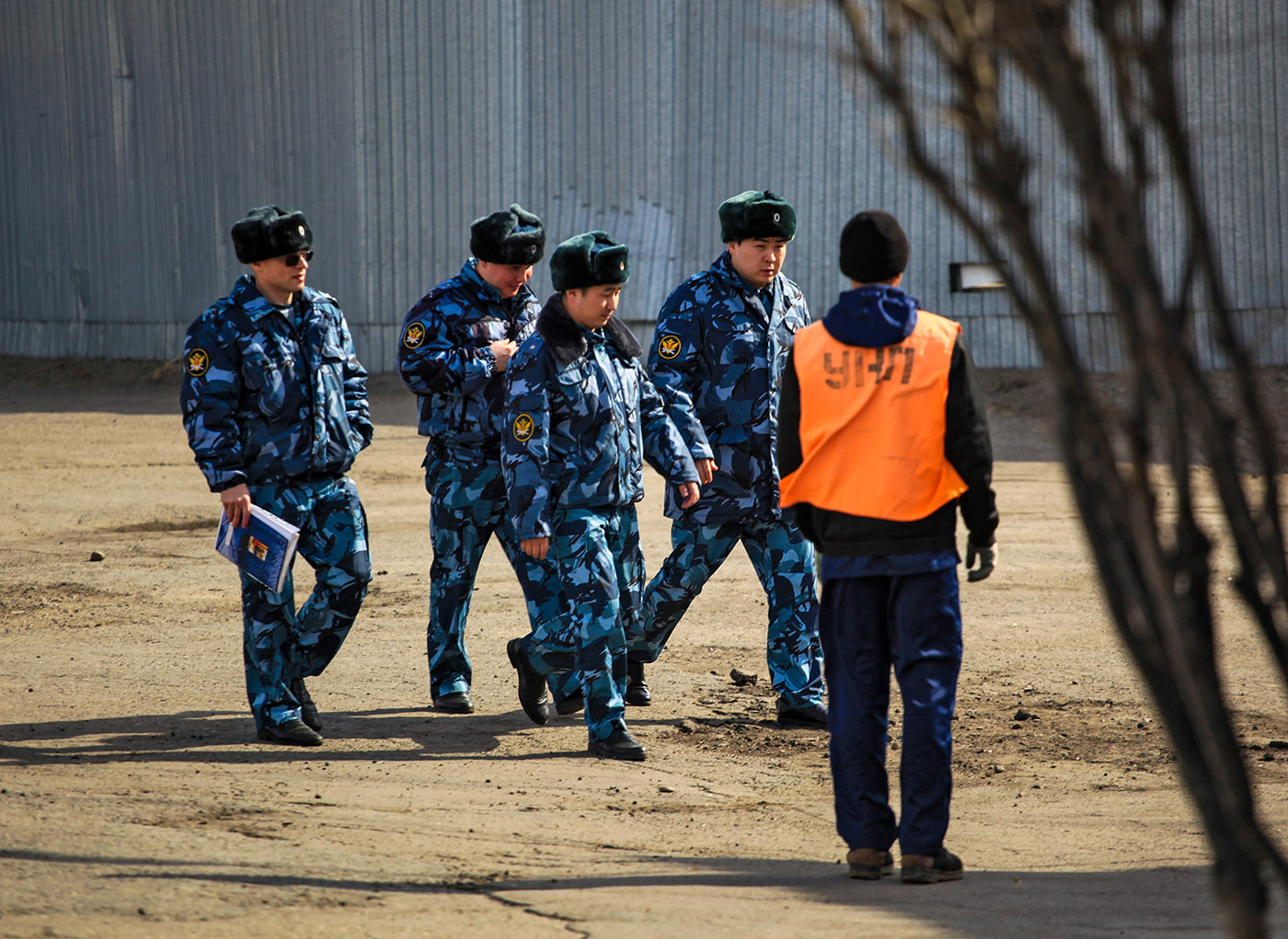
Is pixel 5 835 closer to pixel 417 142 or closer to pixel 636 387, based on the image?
pixel 636 387

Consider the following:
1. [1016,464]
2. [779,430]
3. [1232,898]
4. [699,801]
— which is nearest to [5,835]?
[699,801]

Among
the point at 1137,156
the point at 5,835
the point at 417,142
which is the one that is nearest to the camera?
the point at 1137,156

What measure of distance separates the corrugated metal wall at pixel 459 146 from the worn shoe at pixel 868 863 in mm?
13092

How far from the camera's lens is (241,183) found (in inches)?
859

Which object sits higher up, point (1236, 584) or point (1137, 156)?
point (1137, 156)

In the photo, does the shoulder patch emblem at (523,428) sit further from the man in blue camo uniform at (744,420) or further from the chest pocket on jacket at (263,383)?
the chest pocket on jacket at (263,383)

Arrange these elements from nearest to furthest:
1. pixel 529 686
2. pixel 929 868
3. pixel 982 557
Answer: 1. pixel 929 868
2. pixel 982 557
3. pixel 529 686

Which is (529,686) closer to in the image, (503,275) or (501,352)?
(501,352)

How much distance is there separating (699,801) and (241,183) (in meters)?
18.5

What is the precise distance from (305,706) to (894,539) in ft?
9.19

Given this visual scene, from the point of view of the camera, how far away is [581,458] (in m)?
5.66

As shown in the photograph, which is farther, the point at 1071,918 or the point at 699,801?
the point at 699,801

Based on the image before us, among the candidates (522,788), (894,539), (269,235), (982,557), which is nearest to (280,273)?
(269,235)

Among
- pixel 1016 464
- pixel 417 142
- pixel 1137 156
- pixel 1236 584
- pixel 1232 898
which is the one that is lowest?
pixel 1016 464
